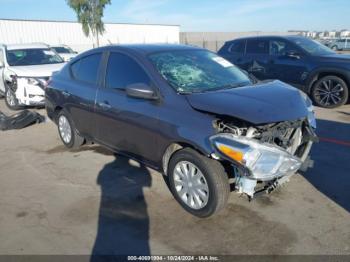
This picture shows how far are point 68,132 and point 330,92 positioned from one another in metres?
6.24

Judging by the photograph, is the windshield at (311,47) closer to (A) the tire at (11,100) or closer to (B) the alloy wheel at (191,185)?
(B) the alloy wheel at (191,185)

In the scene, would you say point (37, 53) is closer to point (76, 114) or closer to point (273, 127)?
point (76, 114)

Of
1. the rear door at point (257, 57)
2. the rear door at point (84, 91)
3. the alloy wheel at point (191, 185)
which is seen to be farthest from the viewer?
the rear door at point (257, 57)

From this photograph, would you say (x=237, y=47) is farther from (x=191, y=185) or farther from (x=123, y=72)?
(x=191, y=185)

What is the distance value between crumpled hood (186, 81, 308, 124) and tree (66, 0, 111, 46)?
37213 millimetres

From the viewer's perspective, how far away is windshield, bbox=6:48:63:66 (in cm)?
925

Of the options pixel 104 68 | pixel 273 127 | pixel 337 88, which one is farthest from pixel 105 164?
pixel 337 88

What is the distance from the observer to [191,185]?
11.4 feet

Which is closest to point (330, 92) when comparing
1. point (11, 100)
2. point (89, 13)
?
point (11, 100)

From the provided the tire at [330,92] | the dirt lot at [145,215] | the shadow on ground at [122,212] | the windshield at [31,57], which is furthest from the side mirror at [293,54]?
the windshield at [31,57]

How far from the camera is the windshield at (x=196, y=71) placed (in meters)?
3.78

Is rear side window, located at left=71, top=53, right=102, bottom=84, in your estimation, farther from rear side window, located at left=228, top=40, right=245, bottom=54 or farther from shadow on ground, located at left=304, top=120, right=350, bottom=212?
rear side window, located at left=228, top=40, right=245, bottom=54

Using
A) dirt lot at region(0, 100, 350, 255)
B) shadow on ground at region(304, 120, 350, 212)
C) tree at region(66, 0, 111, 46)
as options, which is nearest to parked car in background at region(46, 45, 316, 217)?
dirt lot at region(0, 100, 350, 255)

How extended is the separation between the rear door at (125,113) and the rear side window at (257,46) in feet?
19.8
